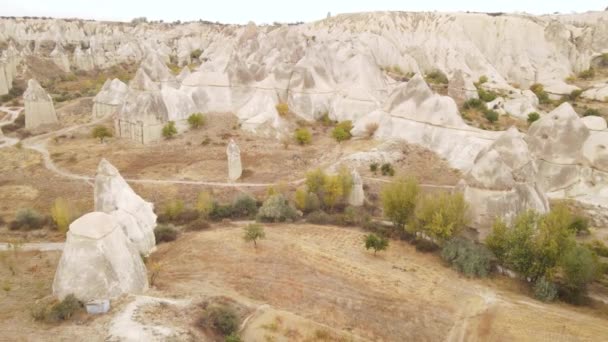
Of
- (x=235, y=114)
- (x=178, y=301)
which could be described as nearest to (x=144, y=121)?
(x=235, y=114)

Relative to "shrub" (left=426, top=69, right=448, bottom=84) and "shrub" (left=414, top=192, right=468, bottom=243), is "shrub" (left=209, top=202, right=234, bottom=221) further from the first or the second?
"shrub" (left=426, top=69, right=448, bottom=84)

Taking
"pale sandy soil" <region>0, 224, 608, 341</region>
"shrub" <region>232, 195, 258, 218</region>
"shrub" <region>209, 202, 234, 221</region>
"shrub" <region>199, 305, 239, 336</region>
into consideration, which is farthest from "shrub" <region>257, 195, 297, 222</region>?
"shrub" <region>199, 305, 239, 336</region>

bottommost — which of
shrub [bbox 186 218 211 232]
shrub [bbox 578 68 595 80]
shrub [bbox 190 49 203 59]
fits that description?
shrub [bbox 186 218 211 232]

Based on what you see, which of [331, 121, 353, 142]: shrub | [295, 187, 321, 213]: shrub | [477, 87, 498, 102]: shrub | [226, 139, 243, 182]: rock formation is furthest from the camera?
[477, 87, 498, 102]: shrub

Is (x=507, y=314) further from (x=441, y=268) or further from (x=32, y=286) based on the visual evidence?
(x=32, y=286)

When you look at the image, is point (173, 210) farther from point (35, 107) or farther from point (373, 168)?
point (35, 107)

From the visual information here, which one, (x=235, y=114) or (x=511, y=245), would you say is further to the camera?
(x=235, y=114)
